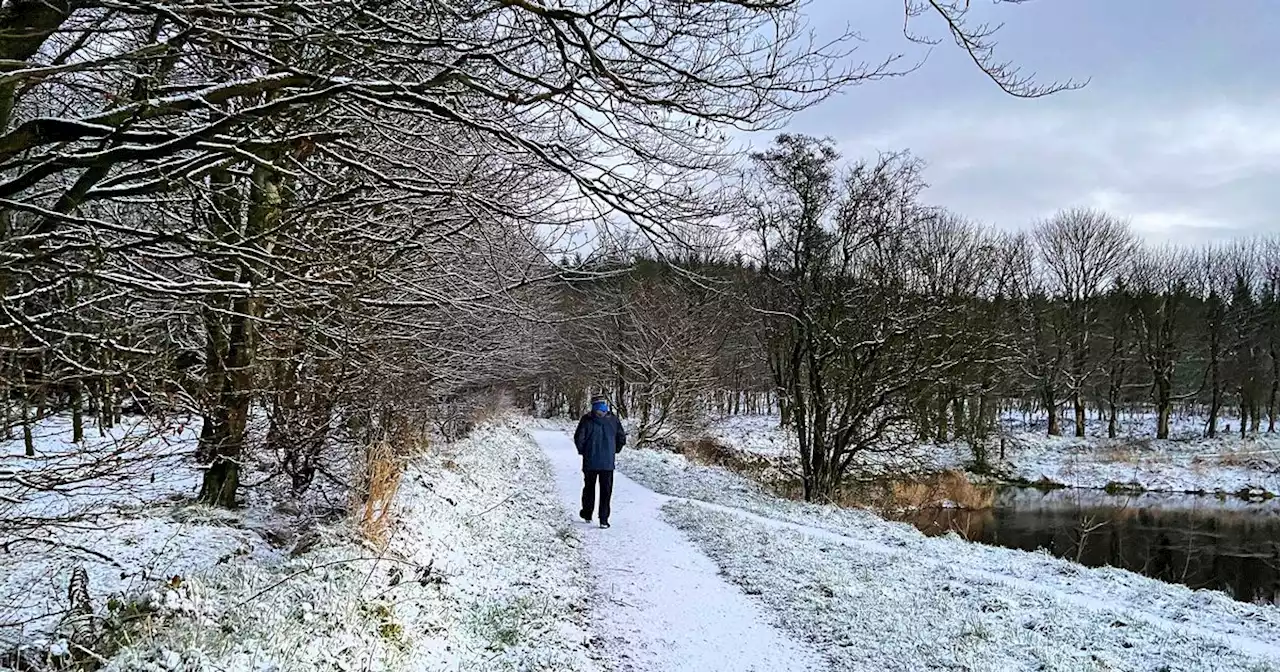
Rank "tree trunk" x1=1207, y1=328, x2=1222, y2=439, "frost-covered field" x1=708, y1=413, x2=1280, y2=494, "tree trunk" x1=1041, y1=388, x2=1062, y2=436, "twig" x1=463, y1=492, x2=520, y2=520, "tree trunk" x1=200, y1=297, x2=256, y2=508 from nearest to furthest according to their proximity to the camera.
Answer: "tree trunk" x1=200, y1=297, x2=256, y2=508 → "twig" x1=463, y1=492, x2=520, y2=520 → "frost-covered field" x1=708, y1=413, x2=1280, y2=494 → "tree trunk" x1=1207, y1=328, x2=1222, y2=439 → "tree trunk" x1=1041, y1=388, x2=1062, y2=436

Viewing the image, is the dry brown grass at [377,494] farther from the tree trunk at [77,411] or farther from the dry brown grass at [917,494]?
the dry brown grass at [917,494]

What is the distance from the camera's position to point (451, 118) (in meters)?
4.05

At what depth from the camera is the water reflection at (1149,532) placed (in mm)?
13242

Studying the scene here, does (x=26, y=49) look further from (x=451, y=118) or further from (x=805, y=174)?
(x=805, y=174)

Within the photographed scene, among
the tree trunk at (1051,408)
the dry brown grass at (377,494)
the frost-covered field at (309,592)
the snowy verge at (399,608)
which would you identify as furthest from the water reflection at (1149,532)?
the tree trunk at (1051,408)

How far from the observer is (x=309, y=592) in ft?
17.5

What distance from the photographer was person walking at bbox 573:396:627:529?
411 inches

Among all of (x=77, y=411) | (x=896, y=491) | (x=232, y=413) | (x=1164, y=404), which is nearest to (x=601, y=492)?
(x=232, y=413)

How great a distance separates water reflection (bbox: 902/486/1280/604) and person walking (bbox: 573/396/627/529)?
7573mm

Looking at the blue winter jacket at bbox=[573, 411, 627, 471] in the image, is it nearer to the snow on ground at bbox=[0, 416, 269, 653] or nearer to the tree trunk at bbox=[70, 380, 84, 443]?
the snow on ground at bbox=[0, 416, 269, 653]

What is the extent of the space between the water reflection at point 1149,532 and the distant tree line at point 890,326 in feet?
9.18

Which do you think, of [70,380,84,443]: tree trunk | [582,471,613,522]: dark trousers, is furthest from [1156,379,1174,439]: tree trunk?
[70,380,84,443]: tree trunk

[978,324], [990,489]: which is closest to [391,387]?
[978,324]

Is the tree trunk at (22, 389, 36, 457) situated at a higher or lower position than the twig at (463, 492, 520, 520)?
higher
